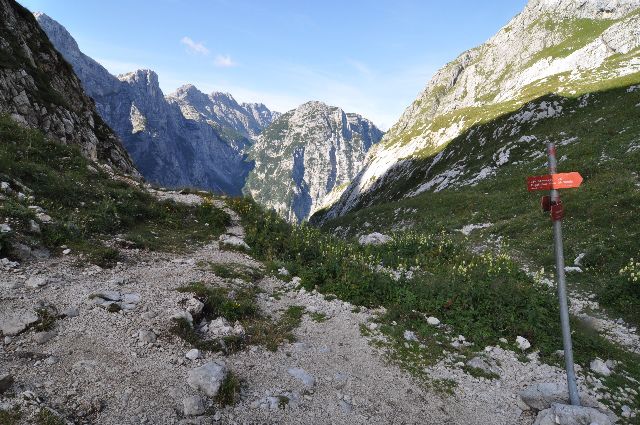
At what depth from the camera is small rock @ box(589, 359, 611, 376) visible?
31.8ft

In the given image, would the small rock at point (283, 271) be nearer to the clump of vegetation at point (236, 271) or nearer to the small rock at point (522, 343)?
the clump of vegetation at point (236, 271)

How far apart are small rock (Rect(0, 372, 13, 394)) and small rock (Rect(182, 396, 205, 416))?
3.05 meters

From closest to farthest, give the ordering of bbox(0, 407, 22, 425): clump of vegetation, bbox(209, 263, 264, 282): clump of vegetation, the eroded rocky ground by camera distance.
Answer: bbox(0, 407, 22, 425): clump of vegetation → the eroded rocky ground → bbox(209, 263, 264, 282): clump of vegetation

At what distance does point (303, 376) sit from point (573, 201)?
23.6 m

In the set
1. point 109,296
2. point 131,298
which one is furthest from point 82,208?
point 131,298

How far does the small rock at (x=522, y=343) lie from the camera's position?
10891mm

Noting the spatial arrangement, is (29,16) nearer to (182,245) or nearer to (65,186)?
(65,186)

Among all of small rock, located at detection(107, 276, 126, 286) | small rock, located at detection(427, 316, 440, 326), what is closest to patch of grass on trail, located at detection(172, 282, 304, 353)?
small rock, located at detection(107, 276, 126, 286)

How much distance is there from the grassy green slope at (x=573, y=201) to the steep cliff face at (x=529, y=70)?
45.1 feet

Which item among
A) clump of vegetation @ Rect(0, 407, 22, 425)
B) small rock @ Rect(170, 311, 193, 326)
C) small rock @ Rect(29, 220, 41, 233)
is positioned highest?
small rock @ Rect(29, 220, 41, 233)

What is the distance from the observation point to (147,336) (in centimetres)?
901

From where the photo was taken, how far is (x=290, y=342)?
34.5 ft

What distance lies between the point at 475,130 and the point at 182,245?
231 feet

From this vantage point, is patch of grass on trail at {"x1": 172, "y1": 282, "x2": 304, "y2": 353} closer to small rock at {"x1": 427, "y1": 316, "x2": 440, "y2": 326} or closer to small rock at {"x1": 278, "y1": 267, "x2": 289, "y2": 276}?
small rock at {"x1": 278, "y1": 267, "x2": 289, "y2": 276}
